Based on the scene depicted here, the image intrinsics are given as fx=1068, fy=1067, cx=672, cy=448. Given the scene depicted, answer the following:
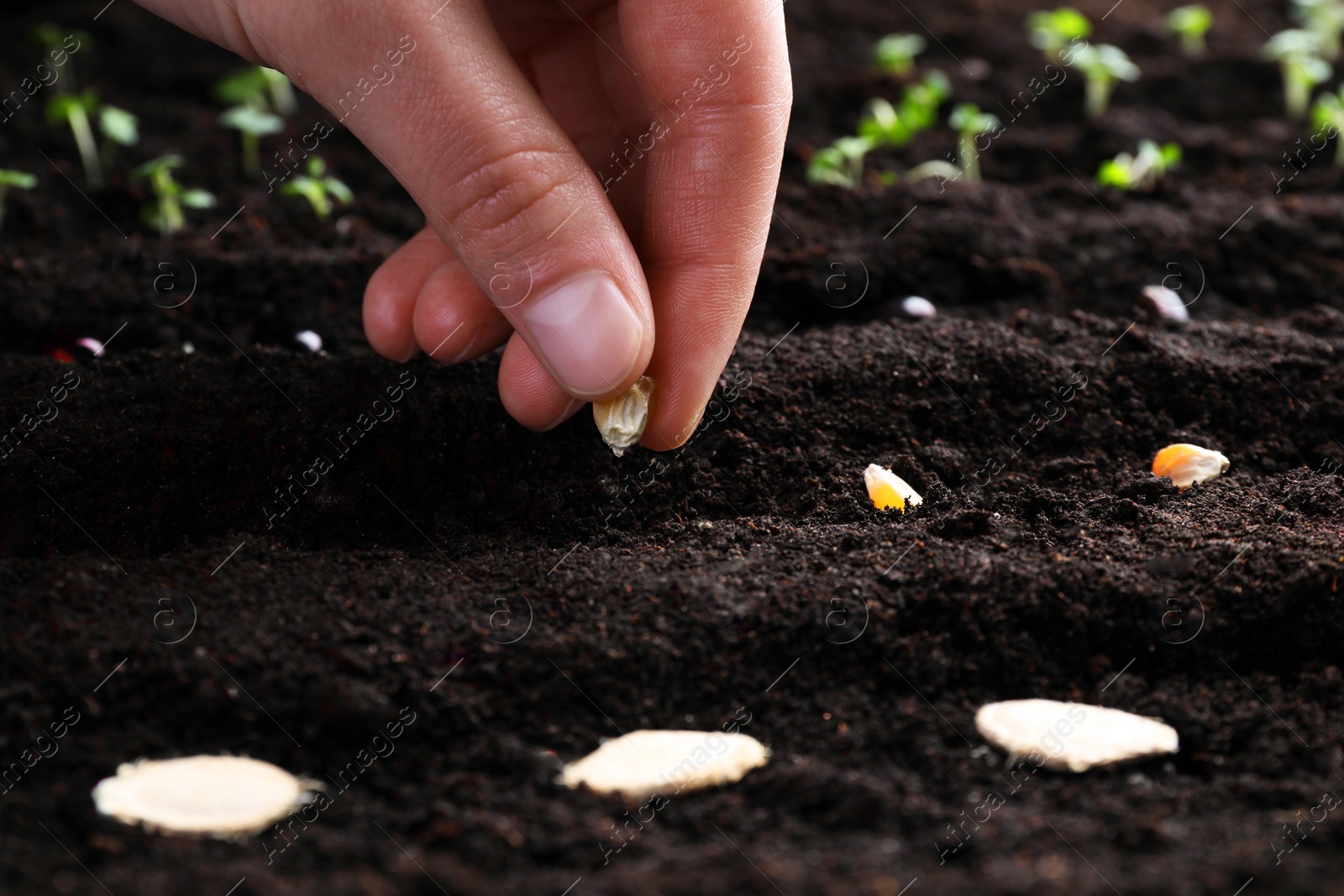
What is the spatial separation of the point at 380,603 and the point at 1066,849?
2.70 ft

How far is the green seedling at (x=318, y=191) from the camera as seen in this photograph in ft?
7.84

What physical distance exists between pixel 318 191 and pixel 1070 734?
77.1 inches

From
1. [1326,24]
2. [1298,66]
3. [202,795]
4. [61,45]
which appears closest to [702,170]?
[202,795]

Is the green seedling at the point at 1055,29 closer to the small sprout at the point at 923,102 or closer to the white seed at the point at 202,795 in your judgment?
the small sprout at the point at 923,102

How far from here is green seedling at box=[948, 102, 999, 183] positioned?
2682mm

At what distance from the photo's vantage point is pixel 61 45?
10.5 ft

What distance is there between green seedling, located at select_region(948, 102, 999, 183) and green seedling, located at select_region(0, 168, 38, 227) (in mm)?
2154

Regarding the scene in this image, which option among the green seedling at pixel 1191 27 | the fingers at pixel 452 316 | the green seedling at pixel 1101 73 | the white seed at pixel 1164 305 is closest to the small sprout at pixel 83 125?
the fingers at pixel 452 316

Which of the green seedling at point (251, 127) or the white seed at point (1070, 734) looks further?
the green seedling at point (251, 127)

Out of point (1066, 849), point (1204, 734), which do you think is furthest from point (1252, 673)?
point (1066, 849)

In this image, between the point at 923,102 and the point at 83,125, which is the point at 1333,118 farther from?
the point at 83,125

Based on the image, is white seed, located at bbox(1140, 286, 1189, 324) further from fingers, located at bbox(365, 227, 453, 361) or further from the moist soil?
fingers, located at bbox(365, 227, 453, 361)

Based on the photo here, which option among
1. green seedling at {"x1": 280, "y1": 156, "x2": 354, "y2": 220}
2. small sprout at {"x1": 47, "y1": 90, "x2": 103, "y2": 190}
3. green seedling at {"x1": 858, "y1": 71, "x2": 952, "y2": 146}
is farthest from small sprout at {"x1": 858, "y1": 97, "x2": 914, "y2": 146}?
small sprout at {"x1": 47, "y1": 90, "x2": 103, "y2": 190}

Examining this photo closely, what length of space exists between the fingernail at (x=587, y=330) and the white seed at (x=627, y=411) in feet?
0.43
